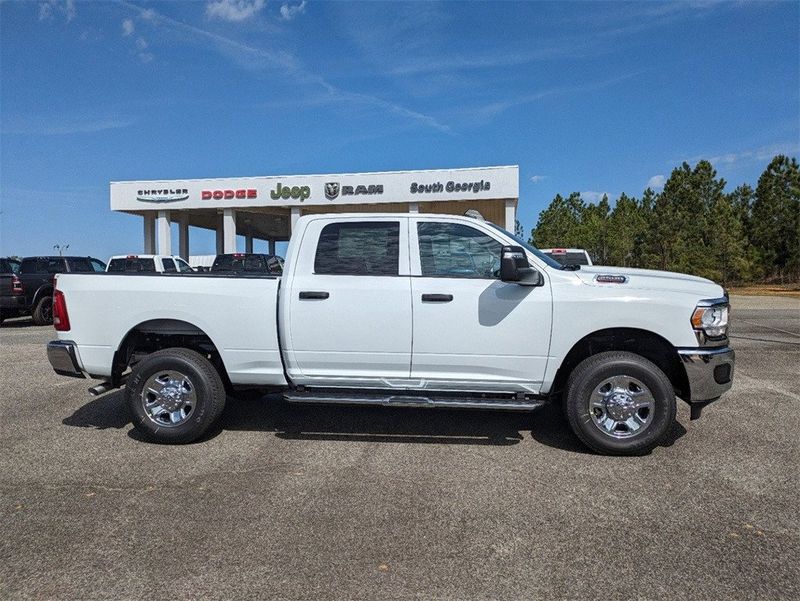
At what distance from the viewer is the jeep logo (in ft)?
112

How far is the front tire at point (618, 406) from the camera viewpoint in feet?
16.0

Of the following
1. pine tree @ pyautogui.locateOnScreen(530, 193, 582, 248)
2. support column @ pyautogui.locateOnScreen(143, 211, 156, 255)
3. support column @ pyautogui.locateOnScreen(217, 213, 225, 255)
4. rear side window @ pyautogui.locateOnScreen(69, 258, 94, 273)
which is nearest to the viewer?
rear side window @ pyautogui.locateOnScreen(69, 258, 94, 273)

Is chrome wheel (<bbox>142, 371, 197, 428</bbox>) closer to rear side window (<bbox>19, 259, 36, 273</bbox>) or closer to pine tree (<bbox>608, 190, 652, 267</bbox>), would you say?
rear side window (<bbox>19, 259, 36, 273</bbox>)

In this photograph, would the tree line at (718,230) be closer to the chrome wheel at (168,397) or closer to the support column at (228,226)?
the support column at (228,226)

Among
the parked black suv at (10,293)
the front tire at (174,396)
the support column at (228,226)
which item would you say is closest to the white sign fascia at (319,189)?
the support column at (228,226)

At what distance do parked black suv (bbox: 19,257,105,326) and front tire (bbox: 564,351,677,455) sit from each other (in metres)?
15.0

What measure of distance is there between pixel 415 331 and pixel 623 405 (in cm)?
184

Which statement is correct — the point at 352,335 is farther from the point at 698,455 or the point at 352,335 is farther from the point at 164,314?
the point at 698,455

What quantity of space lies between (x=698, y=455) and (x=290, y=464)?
345 cm

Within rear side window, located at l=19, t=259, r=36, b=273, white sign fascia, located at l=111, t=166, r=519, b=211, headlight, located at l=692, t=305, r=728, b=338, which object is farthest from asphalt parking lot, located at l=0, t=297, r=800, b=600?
white sign fascia, located at l=111, t=166, r=519, b=211

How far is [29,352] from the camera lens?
11.0 metres

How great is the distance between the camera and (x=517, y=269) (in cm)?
482

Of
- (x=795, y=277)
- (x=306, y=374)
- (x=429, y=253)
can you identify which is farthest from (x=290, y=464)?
(x=795, y=277)

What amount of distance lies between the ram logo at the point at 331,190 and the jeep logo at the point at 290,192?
1.13m
